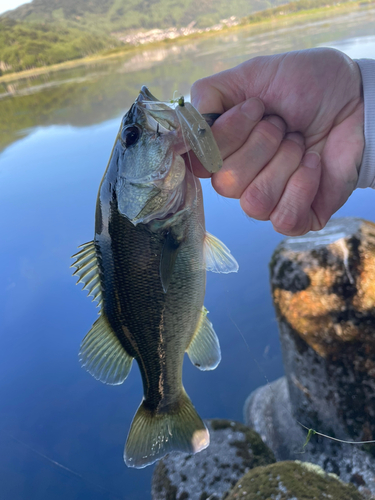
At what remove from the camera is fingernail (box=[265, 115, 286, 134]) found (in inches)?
48.4

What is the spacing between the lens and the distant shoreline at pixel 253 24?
34.9 ft

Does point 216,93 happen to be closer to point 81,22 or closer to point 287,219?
point 287,219

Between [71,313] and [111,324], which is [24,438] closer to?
[71,313]

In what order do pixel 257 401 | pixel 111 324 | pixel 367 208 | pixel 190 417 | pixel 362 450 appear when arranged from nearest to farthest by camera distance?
pixel 111 324
pixel 190 417
pixel 362 450
pixel 257 401
pixel 367 208

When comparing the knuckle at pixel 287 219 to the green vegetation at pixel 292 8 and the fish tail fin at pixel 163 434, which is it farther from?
the green vegetation at pixel 292 8

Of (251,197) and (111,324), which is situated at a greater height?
(251,197)

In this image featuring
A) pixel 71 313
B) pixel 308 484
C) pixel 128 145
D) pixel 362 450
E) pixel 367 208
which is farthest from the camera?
pixel 367 208

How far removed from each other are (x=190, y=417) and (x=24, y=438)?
2.05 meters

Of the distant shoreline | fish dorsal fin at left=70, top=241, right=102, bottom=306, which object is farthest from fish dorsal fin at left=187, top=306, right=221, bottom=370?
the distant shoreline

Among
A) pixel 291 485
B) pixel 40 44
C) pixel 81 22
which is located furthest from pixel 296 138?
pixel 81 22

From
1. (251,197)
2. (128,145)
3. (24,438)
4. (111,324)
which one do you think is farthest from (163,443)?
(24,438)

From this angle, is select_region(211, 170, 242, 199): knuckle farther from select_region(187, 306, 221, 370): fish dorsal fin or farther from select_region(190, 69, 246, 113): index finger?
select_region(187, 306, 221, 370): fish dorsal fin

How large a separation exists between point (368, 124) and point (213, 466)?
92.2 inches

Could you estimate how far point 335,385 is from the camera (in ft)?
6.81
